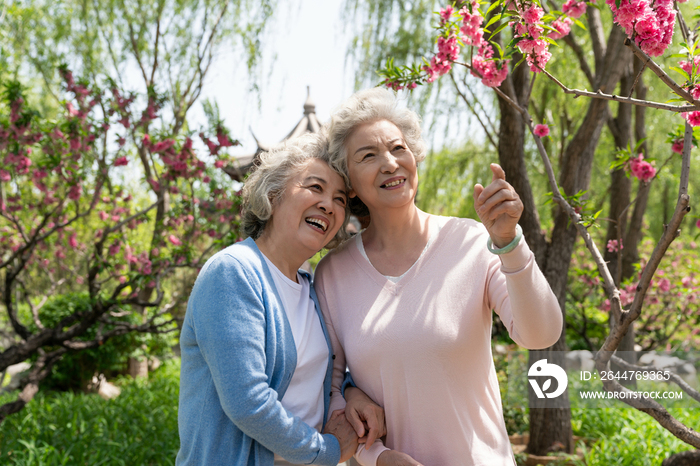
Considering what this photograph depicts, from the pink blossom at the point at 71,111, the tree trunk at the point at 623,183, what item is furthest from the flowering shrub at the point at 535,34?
the pink blossom at the point at 71,111

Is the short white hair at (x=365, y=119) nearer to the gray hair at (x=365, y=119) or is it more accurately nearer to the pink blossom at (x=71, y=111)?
the gray hair at (x=365, y=119)

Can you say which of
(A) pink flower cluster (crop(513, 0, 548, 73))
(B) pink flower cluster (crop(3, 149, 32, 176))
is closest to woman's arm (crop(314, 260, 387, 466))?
(A) pink flower cluster (crop(513, 0, 548, 73))

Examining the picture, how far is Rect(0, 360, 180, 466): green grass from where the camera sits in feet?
11.9

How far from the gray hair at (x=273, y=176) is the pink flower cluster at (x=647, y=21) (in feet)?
3.28

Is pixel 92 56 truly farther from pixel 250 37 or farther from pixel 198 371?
pixel 198 371

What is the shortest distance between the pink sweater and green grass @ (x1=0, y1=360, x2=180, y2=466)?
8.44 ft

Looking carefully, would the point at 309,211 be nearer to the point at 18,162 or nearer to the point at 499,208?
the point at 499,208

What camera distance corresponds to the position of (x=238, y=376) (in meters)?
1.39

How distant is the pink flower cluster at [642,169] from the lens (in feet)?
9.08

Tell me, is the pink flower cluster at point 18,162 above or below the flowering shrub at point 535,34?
below

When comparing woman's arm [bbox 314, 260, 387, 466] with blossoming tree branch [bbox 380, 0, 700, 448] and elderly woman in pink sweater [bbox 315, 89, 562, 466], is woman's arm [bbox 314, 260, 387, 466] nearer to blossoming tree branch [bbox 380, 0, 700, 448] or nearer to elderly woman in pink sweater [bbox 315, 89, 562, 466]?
elderly woman in pink sweater [bbox 315, 89, 562, 466]

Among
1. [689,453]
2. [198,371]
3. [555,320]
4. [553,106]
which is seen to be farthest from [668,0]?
[553,106]

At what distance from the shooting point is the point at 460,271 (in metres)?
1.70

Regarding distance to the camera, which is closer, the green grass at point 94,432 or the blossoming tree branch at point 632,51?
the blossoming tree branch at point 632,51
